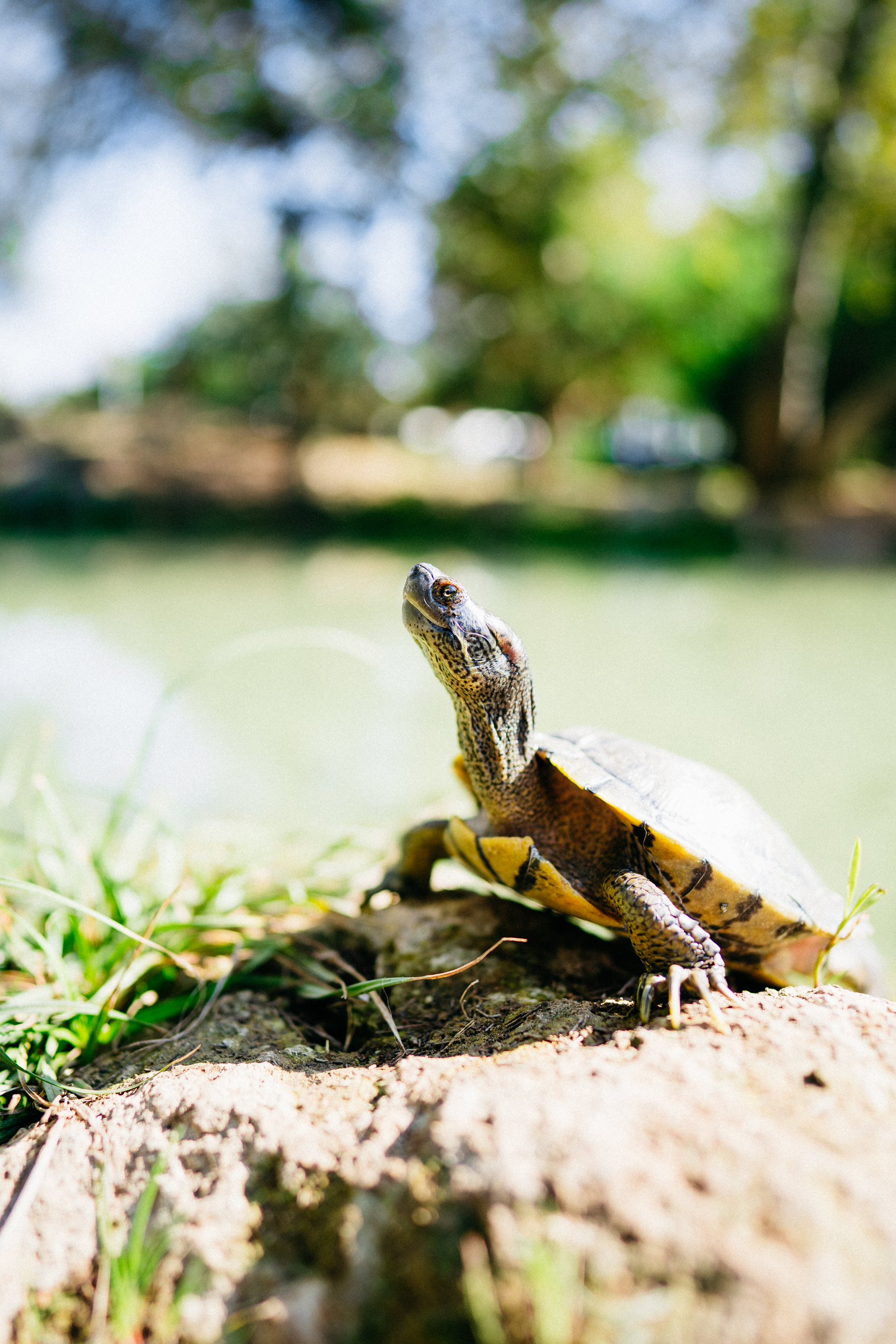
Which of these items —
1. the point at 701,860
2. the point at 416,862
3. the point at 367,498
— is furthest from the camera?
the point at 367,498

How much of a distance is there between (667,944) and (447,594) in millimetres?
847

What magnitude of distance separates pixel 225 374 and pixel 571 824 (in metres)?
19.5

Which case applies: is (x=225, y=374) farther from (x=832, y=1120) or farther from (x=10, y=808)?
(x=832, y=1120)

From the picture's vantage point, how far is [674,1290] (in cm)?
96

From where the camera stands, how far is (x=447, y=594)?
6.22 ft

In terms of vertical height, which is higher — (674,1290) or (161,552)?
→ (674,1290)

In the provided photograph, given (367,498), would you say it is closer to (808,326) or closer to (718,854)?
(808,326)

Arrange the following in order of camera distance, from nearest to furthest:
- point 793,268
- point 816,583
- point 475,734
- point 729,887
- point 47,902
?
point 729,887 → point 475,734 → point 47,902 → point 816,583 → point 793,268

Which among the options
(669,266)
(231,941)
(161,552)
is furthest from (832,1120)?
(669,266)

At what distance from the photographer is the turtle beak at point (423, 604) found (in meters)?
1.87

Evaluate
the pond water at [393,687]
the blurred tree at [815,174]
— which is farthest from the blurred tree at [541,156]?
the pond water at [393,687]

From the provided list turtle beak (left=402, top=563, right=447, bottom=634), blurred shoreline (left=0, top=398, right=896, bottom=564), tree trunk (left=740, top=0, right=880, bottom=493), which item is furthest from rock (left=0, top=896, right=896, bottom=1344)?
tree trunk (left=740, top=0, right=880, bottom=493)

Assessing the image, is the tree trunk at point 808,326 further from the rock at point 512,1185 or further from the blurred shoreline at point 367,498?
the rock at point 512,1185

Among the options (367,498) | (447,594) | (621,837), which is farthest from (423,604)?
(367,498)
